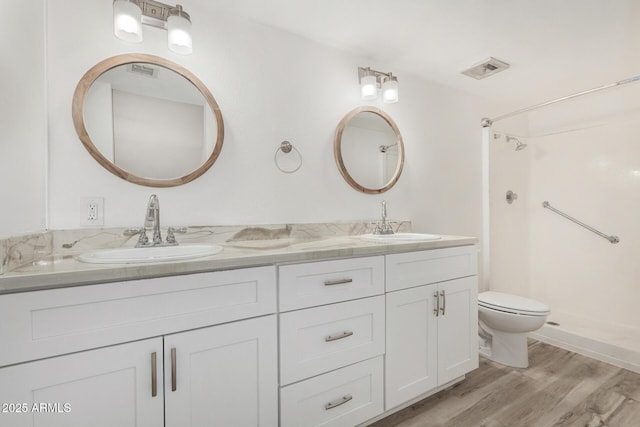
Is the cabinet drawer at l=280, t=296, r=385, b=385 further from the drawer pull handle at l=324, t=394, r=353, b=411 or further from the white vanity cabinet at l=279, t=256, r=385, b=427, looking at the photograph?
the drawer pull handle at l=324, t=394, r=353, b=411

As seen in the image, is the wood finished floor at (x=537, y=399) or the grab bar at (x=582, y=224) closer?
the wood finished floor at (x=537, y=399)

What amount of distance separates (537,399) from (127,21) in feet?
8.85

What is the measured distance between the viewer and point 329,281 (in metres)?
1.21

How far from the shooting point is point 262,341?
106cm

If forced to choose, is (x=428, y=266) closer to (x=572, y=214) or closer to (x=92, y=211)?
(x=92, y=211)

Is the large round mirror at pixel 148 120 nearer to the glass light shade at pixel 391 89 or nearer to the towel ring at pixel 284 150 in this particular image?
the towel ring at pixel 284 150

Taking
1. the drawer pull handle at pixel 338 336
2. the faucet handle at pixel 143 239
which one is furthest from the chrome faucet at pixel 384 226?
the faucet handle at pixel 143 239

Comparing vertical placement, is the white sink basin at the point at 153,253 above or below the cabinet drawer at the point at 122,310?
above

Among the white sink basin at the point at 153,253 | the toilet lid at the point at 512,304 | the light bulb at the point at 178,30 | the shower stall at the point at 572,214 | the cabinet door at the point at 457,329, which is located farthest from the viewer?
the shower stall at the point at 572,214

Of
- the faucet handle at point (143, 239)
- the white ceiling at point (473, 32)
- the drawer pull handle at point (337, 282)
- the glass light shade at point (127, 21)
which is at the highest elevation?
the white ceiling at point (473, 32)

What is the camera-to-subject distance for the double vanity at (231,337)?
770 mm

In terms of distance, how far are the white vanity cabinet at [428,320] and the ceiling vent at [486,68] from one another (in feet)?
4.26

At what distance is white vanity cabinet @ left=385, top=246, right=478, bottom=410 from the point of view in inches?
55.3

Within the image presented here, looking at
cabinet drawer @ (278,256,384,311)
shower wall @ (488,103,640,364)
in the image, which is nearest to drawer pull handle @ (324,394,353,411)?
cabinet drawer @ (278,256,384,311)
